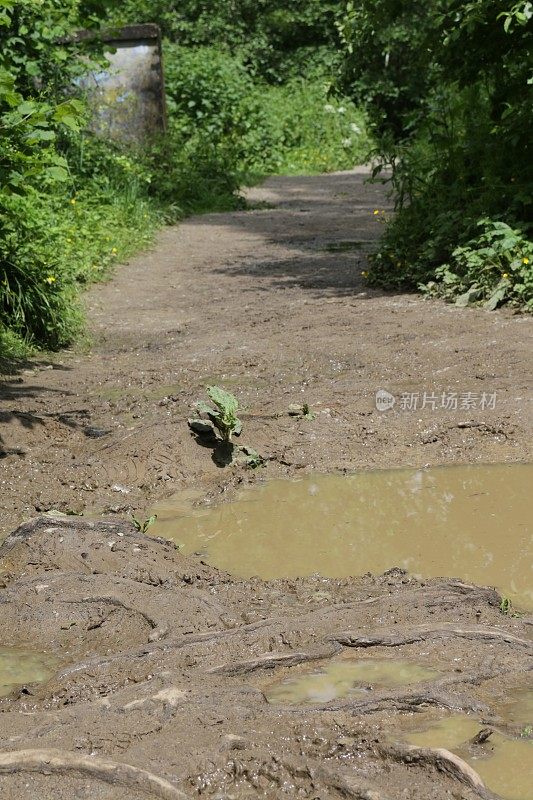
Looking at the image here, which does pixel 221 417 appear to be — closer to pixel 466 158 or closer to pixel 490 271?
pixel 490 271

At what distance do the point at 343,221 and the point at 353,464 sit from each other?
30.4 feet

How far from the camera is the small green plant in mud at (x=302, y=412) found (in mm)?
6375

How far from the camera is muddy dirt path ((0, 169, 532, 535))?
586 cm

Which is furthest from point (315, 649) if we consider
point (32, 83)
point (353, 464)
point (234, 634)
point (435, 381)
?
point (32, 83)

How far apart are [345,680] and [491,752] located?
56cm

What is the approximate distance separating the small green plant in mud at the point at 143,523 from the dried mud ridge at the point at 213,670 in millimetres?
135

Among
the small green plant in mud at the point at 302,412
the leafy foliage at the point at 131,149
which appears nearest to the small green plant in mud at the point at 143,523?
the small green plant in mud at the point at 302,412

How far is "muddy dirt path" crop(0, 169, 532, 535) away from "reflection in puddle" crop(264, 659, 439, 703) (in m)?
2.16

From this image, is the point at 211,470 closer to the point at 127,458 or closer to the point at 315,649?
the point at 127,458

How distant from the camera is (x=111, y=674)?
11.8ft

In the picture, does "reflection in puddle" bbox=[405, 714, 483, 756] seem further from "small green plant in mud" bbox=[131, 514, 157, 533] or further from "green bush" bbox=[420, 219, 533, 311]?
"green bush" bbox=[420, 219, 533, 311]

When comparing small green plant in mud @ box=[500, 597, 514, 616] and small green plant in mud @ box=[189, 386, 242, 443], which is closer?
small green plant in mud @ box=[500, 597, 514, 616]

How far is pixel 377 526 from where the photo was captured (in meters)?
5.20

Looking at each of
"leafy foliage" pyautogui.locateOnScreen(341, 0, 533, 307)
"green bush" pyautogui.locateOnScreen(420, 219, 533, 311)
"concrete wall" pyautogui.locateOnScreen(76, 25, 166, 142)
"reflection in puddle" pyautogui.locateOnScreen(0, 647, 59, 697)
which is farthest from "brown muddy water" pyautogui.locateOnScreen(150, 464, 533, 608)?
"concrete wall" pyautogui.locateOnScreen(76, 25, 166, 142)
